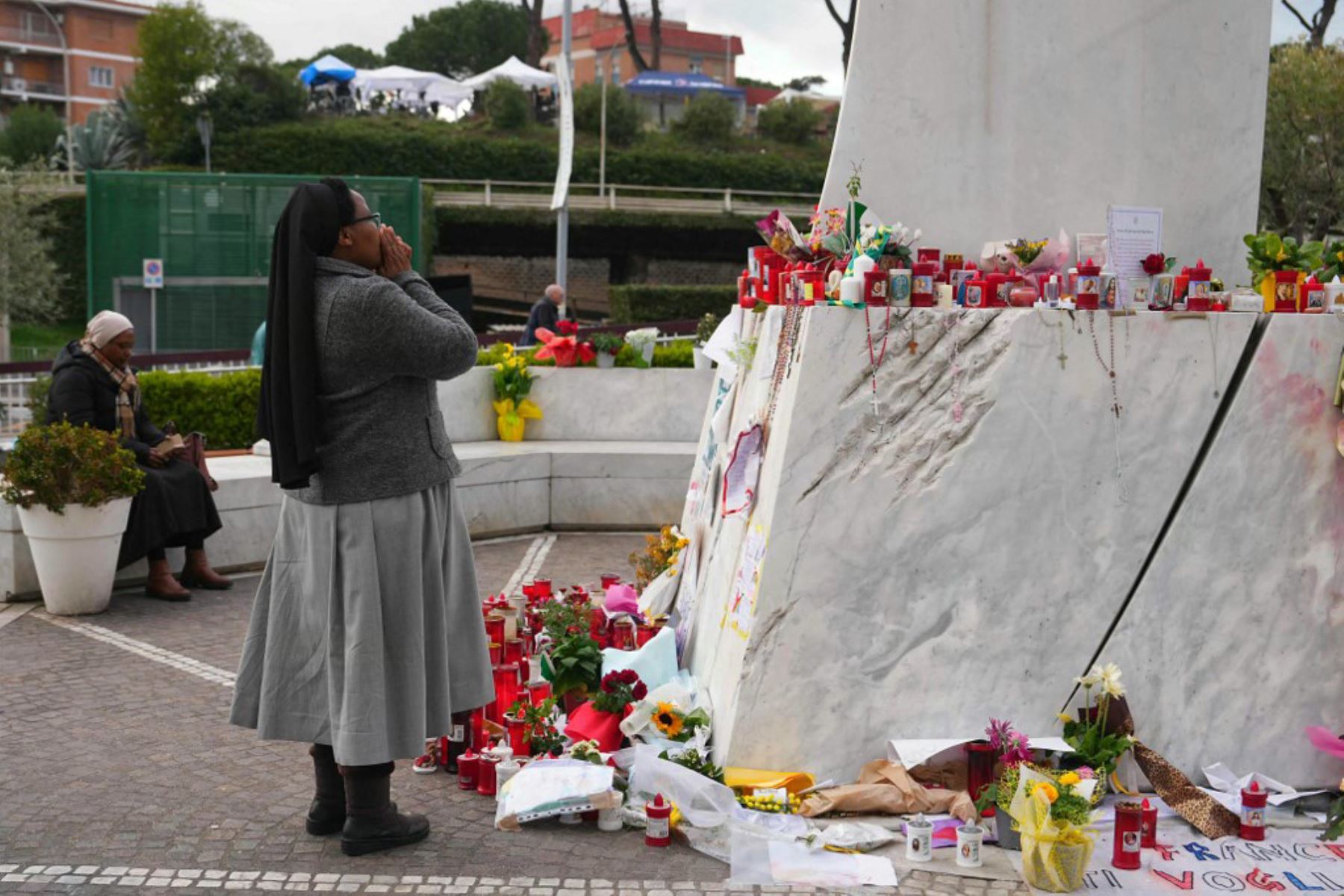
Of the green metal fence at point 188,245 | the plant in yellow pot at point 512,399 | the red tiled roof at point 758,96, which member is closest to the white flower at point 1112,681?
the plant in yellow pot at point 512,399

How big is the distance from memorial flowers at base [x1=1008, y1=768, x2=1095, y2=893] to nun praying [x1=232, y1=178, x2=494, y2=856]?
1720 millimetres

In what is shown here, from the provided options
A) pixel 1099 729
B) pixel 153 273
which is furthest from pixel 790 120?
pixel 1099 729

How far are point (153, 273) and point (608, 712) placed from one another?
20842 mm

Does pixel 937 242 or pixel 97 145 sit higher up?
pixel 97 145

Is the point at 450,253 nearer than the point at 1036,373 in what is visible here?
No

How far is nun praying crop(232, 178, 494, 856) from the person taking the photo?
4.15m

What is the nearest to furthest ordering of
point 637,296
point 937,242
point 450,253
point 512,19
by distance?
1. point 937,242
2. point 637,296
3. point 450,253
4. point 512,19

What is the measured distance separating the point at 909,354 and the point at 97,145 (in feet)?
135

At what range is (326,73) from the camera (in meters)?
46.0

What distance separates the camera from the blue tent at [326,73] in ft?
151

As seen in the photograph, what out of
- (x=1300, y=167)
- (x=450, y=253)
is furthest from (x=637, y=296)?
(x=1300, y=167)

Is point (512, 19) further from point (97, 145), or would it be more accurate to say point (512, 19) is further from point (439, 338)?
point (439, 338)

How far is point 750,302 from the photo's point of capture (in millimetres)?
6020

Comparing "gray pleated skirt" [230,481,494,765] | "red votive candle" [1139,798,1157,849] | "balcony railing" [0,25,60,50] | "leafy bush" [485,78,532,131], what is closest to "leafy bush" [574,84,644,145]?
"leafy bush" [485,78,532,131]
